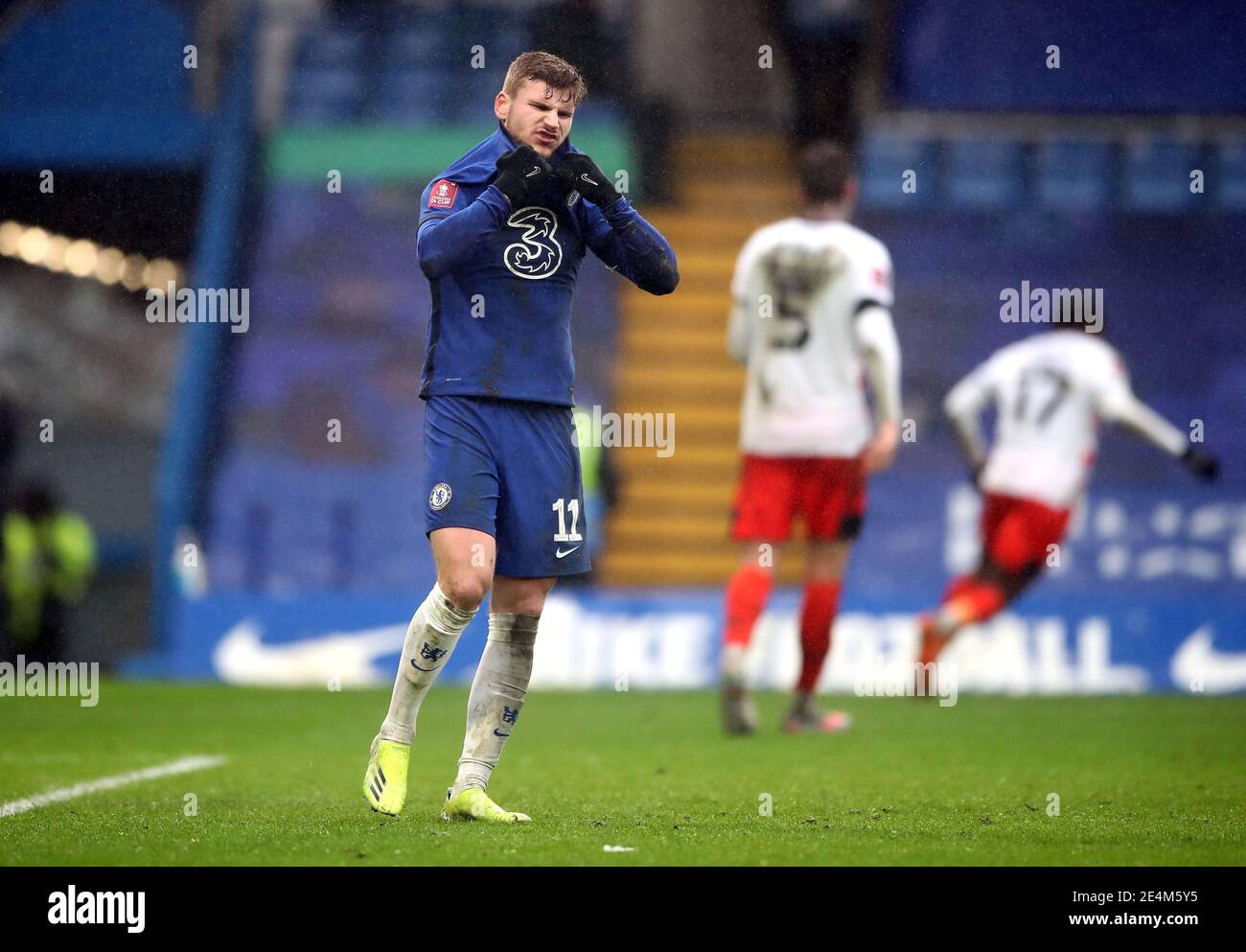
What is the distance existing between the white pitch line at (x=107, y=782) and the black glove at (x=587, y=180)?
7.37 feet

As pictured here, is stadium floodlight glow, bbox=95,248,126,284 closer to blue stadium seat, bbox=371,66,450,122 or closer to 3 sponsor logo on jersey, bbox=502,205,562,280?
blue stadium seat, bbox=371,66,450,122

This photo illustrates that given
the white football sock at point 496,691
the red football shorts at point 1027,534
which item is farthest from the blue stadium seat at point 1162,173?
the white football sock at point 496,691

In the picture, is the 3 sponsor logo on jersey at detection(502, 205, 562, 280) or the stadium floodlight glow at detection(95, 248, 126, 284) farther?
the stadium floodlight glow at detection(95, 248, 126, 284)

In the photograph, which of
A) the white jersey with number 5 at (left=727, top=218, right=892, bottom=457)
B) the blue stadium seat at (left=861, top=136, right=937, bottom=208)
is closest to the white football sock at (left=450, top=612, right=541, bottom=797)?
Result: the white jersey with number 5 at (left=727, top=218, right=892, bottom=457)

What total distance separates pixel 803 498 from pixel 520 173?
3.64m

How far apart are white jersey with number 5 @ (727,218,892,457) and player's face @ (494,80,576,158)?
3342 millimetres

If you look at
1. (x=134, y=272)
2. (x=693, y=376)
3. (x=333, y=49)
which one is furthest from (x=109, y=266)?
A: (x=693, y=376)

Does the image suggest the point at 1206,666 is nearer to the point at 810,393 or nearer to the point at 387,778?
the point at 810,393

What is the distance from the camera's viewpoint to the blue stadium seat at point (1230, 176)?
15.1 m

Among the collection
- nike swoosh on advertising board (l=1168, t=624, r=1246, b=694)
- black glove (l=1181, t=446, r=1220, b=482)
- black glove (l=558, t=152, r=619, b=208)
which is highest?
black glove (l=558, t=152, r=619, b=208)

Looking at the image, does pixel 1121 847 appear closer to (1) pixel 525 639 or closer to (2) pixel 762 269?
(1) pixel 525 639

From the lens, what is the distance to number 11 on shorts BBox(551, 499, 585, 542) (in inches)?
196

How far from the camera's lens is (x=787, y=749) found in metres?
7.26
